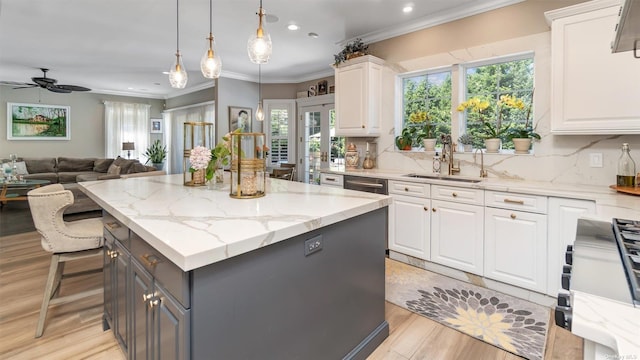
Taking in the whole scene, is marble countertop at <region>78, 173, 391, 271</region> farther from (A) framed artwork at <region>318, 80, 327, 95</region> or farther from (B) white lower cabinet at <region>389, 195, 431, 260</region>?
(A) framed artwork at <region>318, 80, 327, 95</region>

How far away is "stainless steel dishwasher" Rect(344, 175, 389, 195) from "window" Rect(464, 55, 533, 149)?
3.57 ft

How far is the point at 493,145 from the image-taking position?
10.7 ft

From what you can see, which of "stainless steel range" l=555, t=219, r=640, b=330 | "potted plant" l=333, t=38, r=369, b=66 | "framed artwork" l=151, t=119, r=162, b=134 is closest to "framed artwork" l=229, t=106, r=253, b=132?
"potted plant" l=333, t=38, r=369, b=66

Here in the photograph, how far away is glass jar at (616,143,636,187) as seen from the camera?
7.63ft

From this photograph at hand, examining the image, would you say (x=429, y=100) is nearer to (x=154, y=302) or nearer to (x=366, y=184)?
(x=366, y=184)

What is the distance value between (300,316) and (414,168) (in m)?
2.83

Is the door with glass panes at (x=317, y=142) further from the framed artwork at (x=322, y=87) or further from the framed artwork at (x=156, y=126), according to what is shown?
the framed artwork at (x=156, y=126)

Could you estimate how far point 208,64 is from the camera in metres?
2.65

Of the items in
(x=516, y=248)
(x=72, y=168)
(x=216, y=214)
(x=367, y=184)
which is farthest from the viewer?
(x=72, y=168)

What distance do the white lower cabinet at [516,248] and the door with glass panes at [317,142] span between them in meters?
3.73

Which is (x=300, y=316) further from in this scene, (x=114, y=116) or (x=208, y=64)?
(x=114, y=116)

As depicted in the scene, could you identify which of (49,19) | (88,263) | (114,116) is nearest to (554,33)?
(88,263)

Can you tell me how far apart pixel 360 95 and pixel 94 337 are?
346 centimetres

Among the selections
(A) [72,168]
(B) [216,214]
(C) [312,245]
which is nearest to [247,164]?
(B) [216,214]
